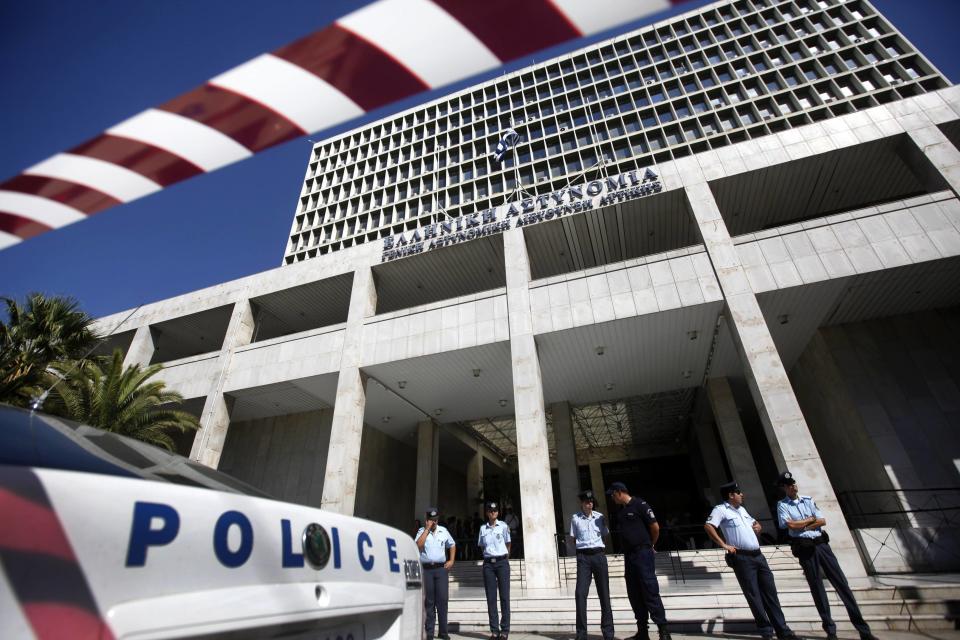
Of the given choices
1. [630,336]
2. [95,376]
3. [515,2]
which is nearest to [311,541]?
[515,2]

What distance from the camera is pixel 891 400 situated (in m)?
12.8

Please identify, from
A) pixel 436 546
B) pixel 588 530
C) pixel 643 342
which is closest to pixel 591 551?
pixel 588 530

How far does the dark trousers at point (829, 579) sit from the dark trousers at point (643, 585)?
1905 mm

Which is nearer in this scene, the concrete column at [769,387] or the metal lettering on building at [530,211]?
the concrete column at [769,387]

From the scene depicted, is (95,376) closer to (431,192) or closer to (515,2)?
(515,2)

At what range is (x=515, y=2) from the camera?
8.36ft

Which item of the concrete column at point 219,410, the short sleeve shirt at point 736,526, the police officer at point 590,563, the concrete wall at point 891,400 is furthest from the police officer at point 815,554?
the concrete column at point 219,410

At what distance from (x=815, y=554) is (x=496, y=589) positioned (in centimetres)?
435

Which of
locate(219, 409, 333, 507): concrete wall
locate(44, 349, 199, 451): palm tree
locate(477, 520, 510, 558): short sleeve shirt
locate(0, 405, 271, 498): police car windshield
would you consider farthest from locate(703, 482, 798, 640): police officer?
Answer: locate(219, 409, 333, 507): concrete wall

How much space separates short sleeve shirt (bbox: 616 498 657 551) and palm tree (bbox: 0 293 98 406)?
13968 millimetres

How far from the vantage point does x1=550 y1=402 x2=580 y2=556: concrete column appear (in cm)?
1592

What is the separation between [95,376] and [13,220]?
13.3m

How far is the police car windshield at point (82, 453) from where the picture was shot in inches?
56.3

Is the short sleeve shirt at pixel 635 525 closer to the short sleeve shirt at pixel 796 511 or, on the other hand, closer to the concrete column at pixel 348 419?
the short sleeve shirt at pixel 796 511
